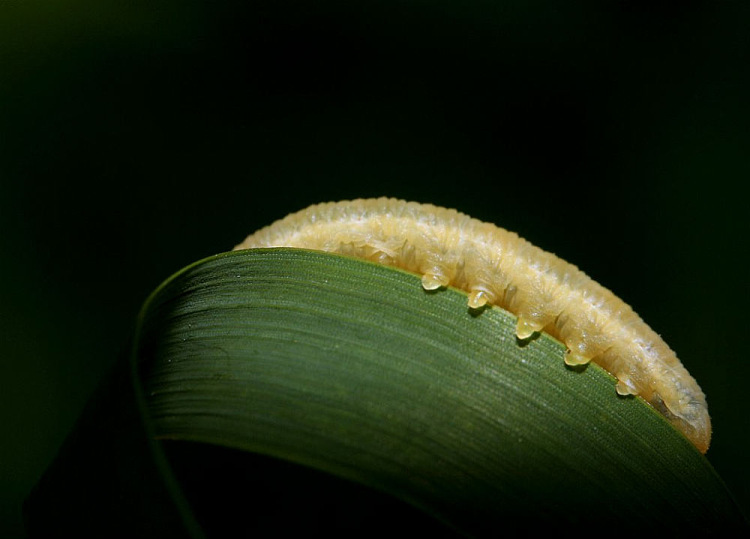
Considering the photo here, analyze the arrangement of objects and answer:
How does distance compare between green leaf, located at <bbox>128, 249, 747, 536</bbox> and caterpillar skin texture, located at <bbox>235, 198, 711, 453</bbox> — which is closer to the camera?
green leaf, located at <bbox>128, 249, 747, 536</bbox>

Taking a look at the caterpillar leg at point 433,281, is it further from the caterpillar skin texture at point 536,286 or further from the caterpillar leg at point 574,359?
the caterpillar leg at point 574,359

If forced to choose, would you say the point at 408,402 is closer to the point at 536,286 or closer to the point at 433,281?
the point at 433,281

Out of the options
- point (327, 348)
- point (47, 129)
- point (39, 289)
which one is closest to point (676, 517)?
point (327, 348)

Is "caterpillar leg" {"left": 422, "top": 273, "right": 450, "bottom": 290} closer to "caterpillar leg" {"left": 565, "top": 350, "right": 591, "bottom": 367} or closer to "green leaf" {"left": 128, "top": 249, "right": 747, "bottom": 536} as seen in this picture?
"green leaf" {"left": 128, "top": 249, "right": 747, "bottom": 536}

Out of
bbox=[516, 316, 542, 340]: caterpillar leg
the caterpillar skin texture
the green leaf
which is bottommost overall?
the green leaf

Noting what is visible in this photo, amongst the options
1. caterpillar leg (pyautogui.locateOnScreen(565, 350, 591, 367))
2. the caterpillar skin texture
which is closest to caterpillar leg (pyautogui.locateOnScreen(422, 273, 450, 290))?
the caterpillar skin texture

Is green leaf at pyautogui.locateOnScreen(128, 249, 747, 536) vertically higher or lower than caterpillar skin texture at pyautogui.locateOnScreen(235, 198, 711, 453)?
lower

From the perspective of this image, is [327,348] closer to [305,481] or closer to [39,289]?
[305,481]
